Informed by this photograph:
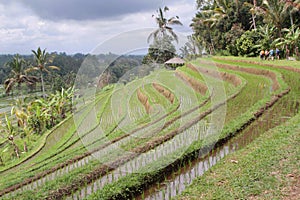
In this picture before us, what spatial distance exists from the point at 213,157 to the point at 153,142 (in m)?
1.42

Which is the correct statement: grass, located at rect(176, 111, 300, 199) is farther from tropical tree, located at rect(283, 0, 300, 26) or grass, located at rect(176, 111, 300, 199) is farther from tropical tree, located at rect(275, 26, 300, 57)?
tropical tree, located at rect(283, 0, 300, 26)

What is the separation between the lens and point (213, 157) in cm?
529

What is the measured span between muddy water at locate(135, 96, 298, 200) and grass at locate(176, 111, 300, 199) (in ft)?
1.02

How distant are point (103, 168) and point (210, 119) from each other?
132 inches

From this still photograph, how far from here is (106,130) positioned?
9.35 m

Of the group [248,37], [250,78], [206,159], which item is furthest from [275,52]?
[206,159]

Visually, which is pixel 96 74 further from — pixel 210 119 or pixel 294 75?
pixel 294 75

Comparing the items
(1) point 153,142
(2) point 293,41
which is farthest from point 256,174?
(2) point 293,41

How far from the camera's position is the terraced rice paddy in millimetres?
4582

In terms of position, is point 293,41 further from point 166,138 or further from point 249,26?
point 166,138

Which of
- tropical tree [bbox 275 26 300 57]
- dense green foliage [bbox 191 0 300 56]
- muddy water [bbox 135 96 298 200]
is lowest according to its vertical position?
muddy water [bbox 135 96 298 200]

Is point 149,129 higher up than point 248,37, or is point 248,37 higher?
point 248,37

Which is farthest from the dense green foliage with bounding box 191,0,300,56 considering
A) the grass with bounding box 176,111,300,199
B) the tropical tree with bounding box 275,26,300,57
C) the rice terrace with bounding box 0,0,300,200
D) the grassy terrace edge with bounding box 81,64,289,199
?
the grass with bounding box 176,111,300,199

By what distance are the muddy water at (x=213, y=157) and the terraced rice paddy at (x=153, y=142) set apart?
15 millimetres
